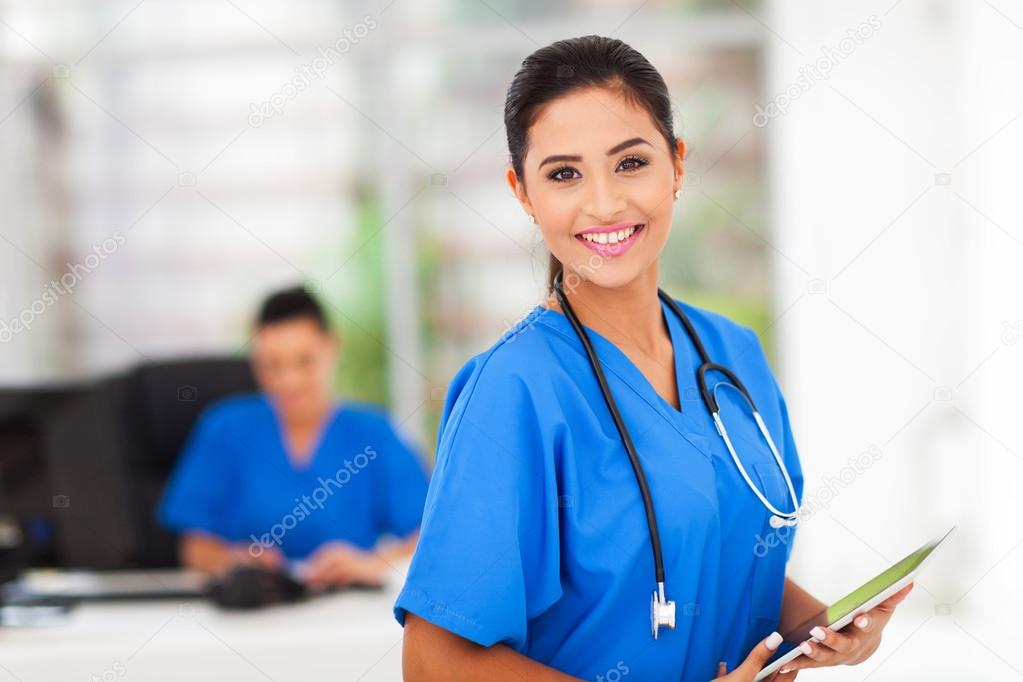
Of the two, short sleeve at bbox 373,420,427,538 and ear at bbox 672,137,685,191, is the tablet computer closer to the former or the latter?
ear at bbox 672,137,685,191

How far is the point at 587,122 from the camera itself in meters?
1.14

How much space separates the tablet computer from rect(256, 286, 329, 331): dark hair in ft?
6.92

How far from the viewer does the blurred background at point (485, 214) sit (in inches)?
139

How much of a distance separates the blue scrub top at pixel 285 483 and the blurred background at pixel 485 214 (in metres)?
0.12

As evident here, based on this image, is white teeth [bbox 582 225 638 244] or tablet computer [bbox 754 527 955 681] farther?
white teeth [bbox 582 225 638 244]

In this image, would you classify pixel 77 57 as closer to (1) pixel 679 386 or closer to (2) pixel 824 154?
(2) pixel 824 154

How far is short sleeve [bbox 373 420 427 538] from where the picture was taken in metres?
3.14

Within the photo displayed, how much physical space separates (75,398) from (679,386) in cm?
182

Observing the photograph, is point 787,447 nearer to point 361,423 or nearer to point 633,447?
point 633,447

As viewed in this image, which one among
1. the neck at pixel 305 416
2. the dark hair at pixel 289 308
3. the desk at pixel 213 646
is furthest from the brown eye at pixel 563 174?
the neck at pixel 305 416

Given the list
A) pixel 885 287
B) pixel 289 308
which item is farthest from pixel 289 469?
pixel 885 287

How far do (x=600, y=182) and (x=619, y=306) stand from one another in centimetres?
17

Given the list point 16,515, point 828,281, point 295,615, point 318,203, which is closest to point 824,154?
point 828,281

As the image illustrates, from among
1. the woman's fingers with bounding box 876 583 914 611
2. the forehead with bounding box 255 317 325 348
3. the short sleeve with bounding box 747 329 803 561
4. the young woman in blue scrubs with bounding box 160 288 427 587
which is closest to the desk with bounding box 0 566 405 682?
the young woman in blue scrubs with bounding box 160 288 427 587
